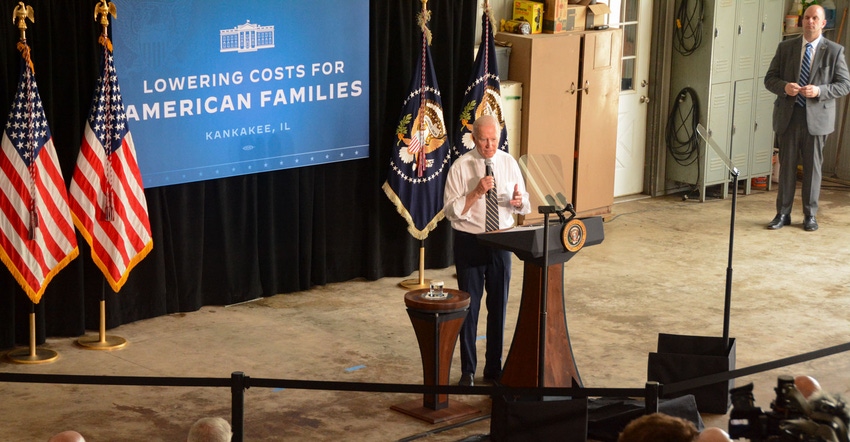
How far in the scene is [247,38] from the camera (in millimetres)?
8164

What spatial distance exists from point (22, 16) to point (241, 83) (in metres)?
1.65

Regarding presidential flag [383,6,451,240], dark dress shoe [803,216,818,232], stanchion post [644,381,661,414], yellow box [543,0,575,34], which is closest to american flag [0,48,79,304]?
presidential flag [383,6,451,240]

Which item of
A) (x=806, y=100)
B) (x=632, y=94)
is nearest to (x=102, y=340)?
(x=632, y=94)

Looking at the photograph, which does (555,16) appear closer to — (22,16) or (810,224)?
(810,224)

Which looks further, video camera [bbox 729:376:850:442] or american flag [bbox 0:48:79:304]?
american flag [bbox 0:48:79:304]

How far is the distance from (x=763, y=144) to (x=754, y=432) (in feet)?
29.7

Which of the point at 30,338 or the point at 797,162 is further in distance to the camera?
the point at 797,162

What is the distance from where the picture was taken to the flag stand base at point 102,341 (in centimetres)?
754

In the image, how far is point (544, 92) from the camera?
10539 mm

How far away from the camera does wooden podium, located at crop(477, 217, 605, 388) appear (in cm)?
637

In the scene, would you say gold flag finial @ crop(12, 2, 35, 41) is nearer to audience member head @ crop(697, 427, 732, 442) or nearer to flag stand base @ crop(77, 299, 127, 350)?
flag stand base @ crop(77, 299, 127, 350)

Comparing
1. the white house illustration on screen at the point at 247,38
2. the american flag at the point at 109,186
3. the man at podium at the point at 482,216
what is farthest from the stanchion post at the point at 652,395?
the white house illustration on screen at the point at 247,38

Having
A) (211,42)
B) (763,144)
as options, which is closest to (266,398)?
(211,42)

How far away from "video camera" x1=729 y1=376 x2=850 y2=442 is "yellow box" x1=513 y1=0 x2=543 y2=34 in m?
6.57
